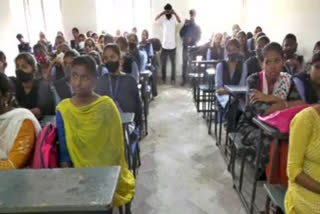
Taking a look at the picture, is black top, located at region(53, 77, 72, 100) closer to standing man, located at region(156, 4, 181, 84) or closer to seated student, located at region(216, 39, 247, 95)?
seated student, located at region(216, 39, 247, 95)

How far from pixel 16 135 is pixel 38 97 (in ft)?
3.51

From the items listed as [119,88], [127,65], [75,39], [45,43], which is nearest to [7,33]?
[45,43]

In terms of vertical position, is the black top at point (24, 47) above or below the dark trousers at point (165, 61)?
above

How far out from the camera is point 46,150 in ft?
4.95

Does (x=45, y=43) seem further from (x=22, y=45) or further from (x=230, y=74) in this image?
(x=230, y=74)

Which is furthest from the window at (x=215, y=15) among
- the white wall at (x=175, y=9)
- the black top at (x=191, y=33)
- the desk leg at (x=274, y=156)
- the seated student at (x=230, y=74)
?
the desk leg at (x=274, y=156)

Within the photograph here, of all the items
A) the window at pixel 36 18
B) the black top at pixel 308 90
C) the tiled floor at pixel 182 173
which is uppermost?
the window at pixel 36 18

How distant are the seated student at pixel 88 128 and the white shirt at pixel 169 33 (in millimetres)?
6250

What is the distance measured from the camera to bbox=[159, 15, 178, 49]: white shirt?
25.6 ft

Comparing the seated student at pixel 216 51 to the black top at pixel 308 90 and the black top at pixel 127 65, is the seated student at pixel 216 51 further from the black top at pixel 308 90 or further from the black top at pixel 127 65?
the black top at pixel 308 90

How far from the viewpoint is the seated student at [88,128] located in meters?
1.61

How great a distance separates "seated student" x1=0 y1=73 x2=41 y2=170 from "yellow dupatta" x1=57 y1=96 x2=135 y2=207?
172mm

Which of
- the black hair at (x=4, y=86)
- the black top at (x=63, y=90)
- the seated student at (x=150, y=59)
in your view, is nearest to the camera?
the black hair at (x=4, y=86)

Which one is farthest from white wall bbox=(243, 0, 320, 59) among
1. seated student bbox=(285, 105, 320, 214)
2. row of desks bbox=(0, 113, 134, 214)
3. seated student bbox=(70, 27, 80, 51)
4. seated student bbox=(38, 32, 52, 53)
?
seated student bbox=(38, 32, 52, 53)
